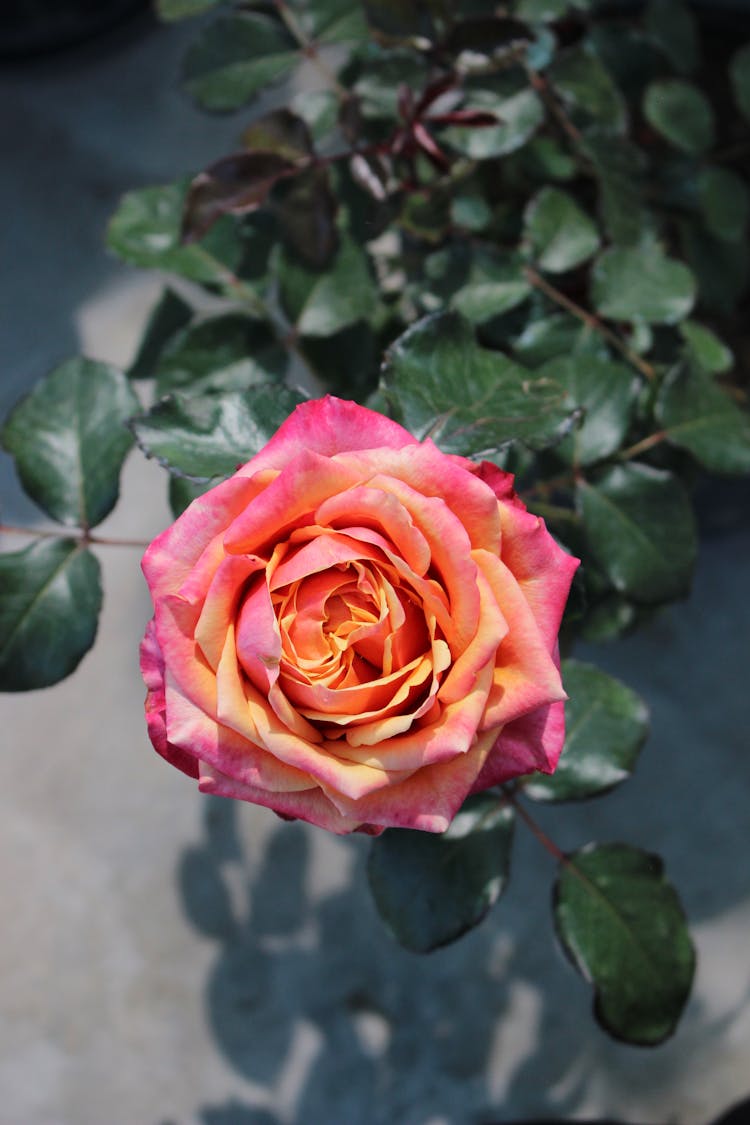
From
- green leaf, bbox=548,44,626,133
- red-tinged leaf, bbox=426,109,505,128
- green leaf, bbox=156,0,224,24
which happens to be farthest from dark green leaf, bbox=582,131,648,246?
green leaf, bbox=156,0,224,24

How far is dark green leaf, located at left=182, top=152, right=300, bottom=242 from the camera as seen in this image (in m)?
0.47

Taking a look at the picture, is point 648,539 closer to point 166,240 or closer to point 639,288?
point 639,288

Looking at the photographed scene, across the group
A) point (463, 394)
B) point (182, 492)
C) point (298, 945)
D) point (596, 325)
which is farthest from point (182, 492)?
point (298, 945)

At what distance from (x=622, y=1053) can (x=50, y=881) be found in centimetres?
51

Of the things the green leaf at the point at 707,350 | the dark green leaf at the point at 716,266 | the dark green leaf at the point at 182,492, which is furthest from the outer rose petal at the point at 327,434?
the dark green leaf at the point at 716,266

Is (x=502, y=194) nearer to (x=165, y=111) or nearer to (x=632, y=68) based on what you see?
(x=632, y=68)

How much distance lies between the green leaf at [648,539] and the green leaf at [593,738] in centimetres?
5

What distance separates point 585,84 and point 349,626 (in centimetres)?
41

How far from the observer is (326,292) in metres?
0.52

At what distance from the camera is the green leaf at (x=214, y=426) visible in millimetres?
383

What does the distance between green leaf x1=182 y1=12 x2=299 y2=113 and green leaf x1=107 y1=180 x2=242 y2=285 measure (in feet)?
0.21

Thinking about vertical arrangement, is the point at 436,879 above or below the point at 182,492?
below

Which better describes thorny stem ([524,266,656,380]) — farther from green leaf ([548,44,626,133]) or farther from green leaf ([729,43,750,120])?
green leaf ([729,43,750,120])

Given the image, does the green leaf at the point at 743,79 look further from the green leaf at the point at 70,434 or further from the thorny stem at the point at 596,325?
the green leaf at the point at 70,434
